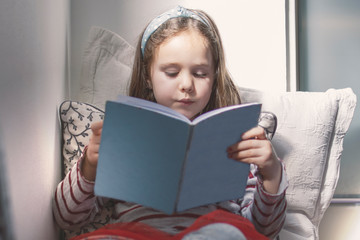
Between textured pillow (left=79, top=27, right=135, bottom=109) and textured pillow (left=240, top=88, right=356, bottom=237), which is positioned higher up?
textured pillow (left=79, top=27, right=135, bottom=109)

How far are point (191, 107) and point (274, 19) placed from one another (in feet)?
2.38

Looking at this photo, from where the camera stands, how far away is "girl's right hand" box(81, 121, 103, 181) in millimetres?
839

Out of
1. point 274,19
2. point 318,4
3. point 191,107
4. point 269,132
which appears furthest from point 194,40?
point 318,4

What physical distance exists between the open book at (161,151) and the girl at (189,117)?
7cm

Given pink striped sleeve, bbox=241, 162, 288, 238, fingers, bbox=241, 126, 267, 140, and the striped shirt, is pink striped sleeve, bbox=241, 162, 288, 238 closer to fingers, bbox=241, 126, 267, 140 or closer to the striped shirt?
the striped shirt

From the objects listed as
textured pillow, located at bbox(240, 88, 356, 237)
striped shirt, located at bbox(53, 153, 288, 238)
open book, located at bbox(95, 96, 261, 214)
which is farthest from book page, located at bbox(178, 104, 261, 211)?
textured pillow, located at bbox(240, 88, 356, 237)

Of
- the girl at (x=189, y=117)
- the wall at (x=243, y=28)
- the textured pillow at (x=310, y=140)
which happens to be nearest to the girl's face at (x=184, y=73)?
the girl at (x=189, y=117)

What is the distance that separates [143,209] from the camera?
967mm

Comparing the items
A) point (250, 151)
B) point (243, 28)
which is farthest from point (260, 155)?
point (243, 28)

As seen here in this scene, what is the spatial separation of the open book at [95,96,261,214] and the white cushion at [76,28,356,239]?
512 millimetres

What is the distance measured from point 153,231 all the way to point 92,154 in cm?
23

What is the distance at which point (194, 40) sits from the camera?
103 cm

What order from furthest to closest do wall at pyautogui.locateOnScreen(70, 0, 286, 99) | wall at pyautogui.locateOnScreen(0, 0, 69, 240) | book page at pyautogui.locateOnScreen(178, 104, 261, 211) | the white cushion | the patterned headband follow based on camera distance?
wall at pyautogui.locateOnScreen(70, 0, 286, 99)
the white cushion
the patterned headband
book page at pyautogui.locateOnScreen(178, 104, 261, 211)
wall at pyautogui.locateOnScreen(0, 0, 69, 240)

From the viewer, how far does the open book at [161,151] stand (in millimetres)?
716
